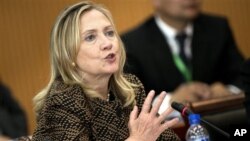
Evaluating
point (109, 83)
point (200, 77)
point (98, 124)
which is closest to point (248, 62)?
point (109, 83)

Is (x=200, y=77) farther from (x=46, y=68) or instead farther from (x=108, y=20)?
(x=108, y=20)

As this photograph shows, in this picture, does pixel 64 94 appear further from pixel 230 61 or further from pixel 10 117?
pixel 230 61

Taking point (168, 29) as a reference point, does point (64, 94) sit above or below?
below

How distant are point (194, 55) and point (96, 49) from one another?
7.29ft

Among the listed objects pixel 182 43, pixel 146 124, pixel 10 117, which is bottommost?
pixel 10 117

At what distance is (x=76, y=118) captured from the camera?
2.19 m

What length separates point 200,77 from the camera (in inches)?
175

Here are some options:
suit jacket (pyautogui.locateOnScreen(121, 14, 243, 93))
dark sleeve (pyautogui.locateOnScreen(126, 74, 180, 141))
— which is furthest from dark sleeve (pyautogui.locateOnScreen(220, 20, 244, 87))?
dark sleeve (pyautogui.locateOnScreen(126, 74, 180, 141))

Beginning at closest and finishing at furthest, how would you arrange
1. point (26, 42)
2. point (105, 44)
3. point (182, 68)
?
1. point (105, 44)
2. point (182, 68)
3. point (26, 42)

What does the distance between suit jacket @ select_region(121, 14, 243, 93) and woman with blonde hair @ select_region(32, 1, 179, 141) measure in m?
1.82

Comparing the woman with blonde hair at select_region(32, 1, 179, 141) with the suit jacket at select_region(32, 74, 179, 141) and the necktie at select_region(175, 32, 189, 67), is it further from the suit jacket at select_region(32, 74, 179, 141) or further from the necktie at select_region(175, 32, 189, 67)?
the necktie at select_region(175, 32, 189, 67)

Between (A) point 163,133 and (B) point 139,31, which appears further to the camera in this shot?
(B) point 139,31

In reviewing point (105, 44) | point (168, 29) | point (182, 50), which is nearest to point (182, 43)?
point (182, 50)

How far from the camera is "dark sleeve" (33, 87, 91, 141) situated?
2162 mm
